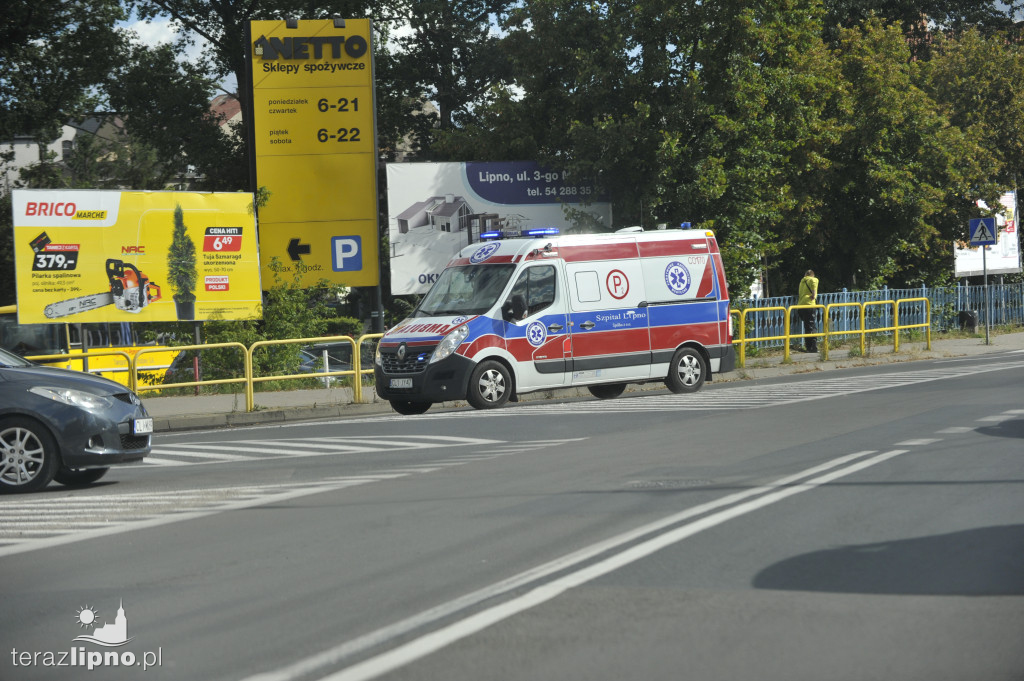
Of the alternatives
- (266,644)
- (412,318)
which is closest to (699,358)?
(412,318)

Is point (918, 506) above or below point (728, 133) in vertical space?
below

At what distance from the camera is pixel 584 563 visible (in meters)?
6.48

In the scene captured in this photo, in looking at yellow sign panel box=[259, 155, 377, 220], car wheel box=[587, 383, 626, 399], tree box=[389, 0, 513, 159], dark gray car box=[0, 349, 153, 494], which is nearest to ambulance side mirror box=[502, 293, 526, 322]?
car wheel box=[587, 383, 626, 399]

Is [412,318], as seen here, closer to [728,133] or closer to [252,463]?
[252,463]

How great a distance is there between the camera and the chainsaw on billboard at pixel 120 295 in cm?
2170

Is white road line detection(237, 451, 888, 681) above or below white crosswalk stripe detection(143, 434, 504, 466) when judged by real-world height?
above

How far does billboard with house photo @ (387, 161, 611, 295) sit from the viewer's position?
29781 millimetres

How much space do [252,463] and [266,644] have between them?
6936 mm

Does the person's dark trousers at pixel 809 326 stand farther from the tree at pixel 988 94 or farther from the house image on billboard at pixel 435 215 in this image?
the tree at pixel 988 94

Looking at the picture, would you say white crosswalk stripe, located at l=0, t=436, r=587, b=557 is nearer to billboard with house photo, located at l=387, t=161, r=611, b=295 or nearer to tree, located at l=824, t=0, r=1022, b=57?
billboard with house photo, located at l=387, t=161, r=611, b=295

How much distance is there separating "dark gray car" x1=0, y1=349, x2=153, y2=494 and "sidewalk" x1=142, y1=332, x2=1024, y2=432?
701cm

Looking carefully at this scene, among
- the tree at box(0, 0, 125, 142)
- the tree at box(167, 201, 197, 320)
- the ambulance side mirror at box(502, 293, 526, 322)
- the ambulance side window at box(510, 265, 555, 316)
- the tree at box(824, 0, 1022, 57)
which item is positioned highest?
the tree at box(824, 0, 1022, 57)

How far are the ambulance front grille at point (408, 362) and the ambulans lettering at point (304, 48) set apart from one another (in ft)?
38.6

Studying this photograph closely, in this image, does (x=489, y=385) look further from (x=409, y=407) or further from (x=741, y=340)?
(x=741, y=340)
